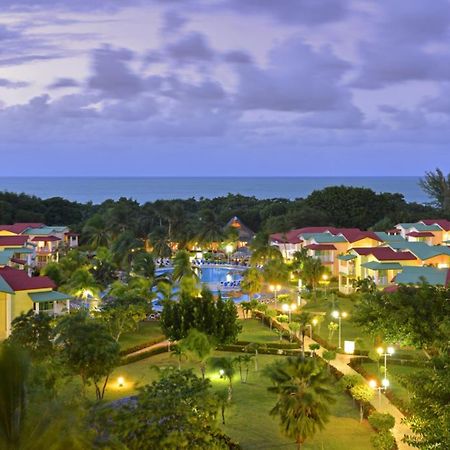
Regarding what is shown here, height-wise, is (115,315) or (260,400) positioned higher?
(115,315)

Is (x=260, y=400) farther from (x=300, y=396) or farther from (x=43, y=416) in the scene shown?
(x=43, y=416)

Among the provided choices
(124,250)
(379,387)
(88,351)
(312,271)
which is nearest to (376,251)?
(312,271)

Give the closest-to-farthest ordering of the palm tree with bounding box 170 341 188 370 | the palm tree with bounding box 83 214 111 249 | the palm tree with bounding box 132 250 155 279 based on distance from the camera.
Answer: the palm tree with bounding box 170 341 188 370
the palm tree with bounding box 132 250 155 279
the palm tree with bounding box 83 214 111 249

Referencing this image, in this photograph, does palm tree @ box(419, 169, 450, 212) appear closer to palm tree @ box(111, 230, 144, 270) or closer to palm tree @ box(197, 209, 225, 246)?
palm tree @ box(197, 209, 225, 246)

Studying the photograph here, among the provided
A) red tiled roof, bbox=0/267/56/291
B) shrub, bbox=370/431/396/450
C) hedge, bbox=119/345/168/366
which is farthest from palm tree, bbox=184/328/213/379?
red tiled roof, bbox=0/267/56/291

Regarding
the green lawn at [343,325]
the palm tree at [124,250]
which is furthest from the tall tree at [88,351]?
the palm tree at [124,250]

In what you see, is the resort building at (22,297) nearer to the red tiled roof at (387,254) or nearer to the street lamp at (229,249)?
the red tiled roof at (387,254)

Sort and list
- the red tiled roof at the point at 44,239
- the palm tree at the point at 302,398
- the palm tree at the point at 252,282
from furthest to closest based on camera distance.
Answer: the red tiled roof at the point at 44,239 < the palm tree at the point at 252,282 < the palm tree at the point at 302,398

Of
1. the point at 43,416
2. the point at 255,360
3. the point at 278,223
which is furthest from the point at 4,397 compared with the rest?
the point at 278,223
